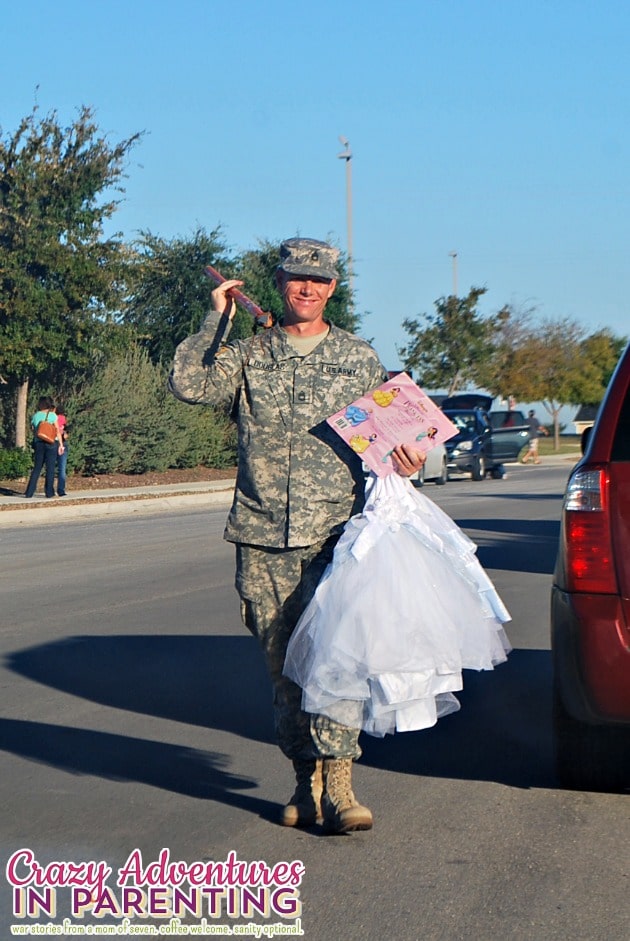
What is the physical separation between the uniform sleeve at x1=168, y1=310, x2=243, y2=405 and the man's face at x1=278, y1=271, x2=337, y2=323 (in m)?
0.24

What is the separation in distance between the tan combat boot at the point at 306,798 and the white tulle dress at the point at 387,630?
13.4 inches

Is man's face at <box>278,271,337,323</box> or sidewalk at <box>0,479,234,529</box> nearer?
man's face at <box>278,271,337,323</box>

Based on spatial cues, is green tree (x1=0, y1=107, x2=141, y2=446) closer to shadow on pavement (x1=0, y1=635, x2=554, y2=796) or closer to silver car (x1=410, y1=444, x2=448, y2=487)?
silver car (x1=410, y1=444, x2=448, y2=487)

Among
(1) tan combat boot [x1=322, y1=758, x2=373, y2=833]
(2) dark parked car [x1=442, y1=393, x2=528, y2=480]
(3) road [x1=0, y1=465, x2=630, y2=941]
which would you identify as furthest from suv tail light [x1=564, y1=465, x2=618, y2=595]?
(2) dark parked car [x1=442, y1=393, x2=528, y2=480]

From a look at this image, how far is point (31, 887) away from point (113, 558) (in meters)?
11.0

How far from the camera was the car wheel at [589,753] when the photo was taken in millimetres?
5395

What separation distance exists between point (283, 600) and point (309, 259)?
1.25 metres

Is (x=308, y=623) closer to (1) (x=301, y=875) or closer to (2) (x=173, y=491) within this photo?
(1) (x=301, y=875)

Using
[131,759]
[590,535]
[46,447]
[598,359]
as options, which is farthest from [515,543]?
[598,359]

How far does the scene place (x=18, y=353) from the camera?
27.8 meters

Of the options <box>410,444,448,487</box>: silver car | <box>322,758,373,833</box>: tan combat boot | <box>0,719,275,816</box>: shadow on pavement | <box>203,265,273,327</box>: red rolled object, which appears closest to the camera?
<box>322,758,373,833</box>: tan combat boot

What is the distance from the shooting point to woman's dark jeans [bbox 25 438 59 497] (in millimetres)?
24766

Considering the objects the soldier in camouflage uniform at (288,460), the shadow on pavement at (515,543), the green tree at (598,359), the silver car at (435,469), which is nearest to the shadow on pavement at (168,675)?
A: the soldier in camouflage uniform at (288,460)

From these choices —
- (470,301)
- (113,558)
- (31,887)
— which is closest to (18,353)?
(113,558)
